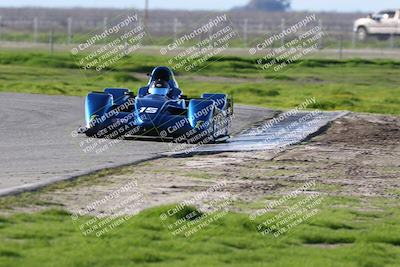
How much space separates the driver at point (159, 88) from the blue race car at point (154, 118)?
0.55 ft

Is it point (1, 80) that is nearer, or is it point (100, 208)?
point (100, 208)

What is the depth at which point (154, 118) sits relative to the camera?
18.3m

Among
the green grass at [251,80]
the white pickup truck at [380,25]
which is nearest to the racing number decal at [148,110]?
the green grass at [251,80]

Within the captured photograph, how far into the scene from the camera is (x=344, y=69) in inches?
1838

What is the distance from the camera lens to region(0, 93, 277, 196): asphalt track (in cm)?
1385

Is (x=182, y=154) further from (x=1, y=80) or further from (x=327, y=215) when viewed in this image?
(x=1, y=80)

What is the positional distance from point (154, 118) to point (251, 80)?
22555mm

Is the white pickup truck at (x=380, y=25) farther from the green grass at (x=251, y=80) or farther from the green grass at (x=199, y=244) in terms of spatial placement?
the green grass at (x=199, y=244)

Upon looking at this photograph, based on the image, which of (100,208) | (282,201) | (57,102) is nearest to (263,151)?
(282,201)

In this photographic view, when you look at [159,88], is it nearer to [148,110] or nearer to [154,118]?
[148,110]

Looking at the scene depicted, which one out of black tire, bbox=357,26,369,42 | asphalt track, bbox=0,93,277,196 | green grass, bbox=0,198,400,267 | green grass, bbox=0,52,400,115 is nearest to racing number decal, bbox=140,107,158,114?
asphalt track, bbox=0,93,277,196

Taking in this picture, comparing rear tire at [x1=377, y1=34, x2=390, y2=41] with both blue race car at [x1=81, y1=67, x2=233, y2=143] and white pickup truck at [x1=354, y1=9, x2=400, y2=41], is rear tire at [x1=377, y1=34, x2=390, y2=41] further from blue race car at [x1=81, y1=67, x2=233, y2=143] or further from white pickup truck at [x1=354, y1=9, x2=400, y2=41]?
blue race car at [x1=81, y1=67, x2=233, y2=143]

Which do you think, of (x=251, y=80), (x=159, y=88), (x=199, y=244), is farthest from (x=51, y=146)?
(x=251, y=80)

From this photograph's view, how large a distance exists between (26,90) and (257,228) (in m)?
21.5
